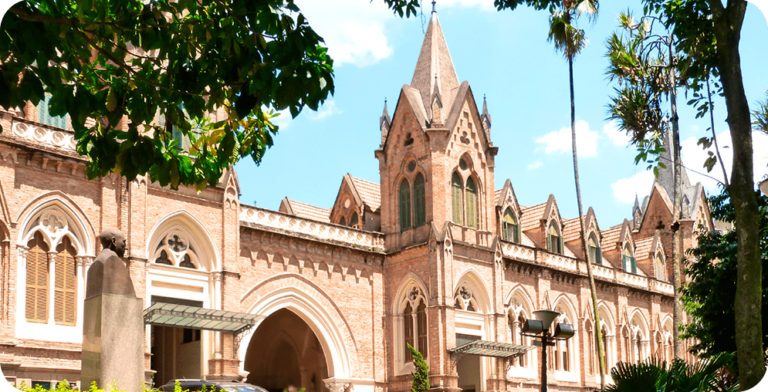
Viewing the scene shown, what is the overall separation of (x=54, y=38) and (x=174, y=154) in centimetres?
266

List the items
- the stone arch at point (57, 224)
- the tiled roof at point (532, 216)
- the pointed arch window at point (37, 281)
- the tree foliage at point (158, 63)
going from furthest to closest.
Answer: the tiled roof at point (532, 216)
the stone arch at point (57, 224)
the pointed arch window at point (37, 281)
the tree foliage at point (158, 63)

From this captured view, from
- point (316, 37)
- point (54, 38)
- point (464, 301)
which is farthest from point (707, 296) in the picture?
point (54, 38)

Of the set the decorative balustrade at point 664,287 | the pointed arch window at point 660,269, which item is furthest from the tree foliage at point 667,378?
the pointed arch window at point 660,269

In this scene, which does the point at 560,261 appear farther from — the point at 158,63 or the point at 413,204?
the point at 158,63

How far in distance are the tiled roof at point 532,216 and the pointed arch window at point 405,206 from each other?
9615mm

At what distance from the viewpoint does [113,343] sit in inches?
404

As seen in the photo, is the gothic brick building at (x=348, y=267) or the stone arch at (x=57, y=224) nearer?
the stone arch at (x=57, y=224)

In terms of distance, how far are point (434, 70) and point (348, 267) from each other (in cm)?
826

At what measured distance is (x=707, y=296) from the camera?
19.1 meters

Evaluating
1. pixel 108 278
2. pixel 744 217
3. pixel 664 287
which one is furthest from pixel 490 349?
pixel 108 278

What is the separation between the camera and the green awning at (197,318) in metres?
22.5

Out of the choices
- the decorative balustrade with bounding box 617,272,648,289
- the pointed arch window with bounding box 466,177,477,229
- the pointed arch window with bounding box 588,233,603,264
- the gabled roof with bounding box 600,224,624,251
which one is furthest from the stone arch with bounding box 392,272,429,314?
the gabled roof with bounding box 600,224,624,251

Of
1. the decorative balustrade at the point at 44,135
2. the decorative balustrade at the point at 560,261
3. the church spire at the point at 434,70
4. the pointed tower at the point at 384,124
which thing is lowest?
the decorative balustrade at the point at 560,261

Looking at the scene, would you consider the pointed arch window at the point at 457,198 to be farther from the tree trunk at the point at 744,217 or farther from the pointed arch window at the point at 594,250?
the tree trunk at the point at 744,217
